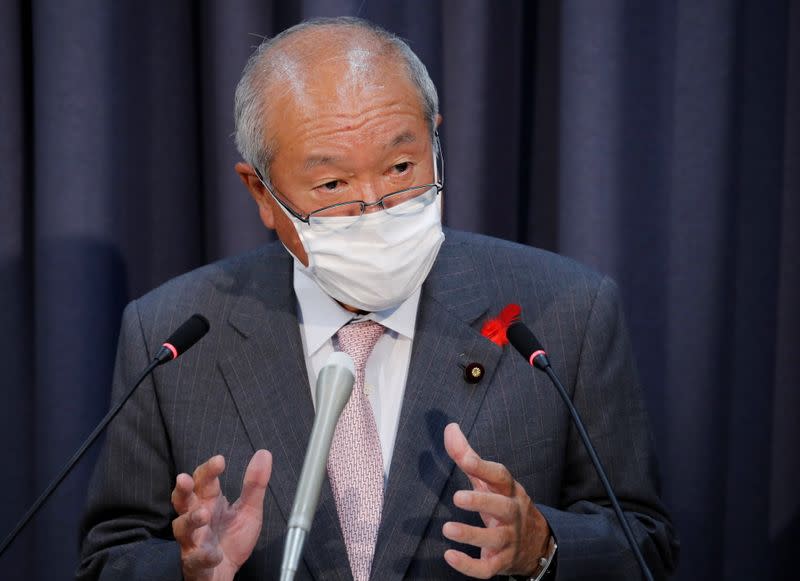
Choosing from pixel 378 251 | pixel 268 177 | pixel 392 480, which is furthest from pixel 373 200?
pixel 392 480

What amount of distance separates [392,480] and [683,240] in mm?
1145

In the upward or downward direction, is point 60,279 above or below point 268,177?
below

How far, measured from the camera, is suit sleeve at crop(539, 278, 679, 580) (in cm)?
193

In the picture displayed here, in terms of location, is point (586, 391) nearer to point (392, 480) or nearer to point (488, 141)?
point (392, 480)

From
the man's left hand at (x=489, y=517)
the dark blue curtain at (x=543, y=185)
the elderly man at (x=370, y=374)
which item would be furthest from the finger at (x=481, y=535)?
the dark blue curtain at (x=543, y=185)

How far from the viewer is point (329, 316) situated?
2.06 m

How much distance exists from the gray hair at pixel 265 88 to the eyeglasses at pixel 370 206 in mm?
135

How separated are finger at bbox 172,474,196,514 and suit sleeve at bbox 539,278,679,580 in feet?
2.32

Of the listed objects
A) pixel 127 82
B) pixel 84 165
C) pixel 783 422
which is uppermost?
pixel 127 82

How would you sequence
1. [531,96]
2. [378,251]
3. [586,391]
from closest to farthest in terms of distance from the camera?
[378,251] < [586,391] < [531,96]

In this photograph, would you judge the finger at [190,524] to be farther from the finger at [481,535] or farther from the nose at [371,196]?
the nose at [371,196]

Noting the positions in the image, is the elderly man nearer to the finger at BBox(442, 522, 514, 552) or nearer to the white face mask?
the white face mask

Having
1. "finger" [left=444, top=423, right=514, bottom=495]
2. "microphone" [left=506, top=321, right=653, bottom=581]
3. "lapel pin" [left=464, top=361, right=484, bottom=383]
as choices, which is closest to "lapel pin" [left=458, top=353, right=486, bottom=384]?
"lapel pin" [left=464, top=361, right=484, bottom=383]

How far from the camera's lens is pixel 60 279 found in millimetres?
2662
